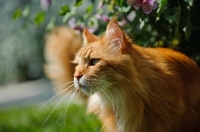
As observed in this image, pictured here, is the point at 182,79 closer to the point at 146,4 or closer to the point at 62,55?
the point at 146,4

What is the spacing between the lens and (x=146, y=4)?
2.91 metres

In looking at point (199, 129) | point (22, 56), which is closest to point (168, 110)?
point (199, 129)

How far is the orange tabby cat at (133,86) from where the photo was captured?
2.73 m

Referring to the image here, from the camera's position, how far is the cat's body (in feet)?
8.95

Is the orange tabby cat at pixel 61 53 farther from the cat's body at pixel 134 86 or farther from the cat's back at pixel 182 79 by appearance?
the cat's back at pixel 182 79

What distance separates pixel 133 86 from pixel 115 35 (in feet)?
0.99

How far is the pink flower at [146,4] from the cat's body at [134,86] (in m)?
0.24

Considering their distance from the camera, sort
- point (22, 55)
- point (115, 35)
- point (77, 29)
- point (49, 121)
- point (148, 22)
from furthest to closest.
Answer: point (22, 55), point (49, 121), point (77, 29), point (148, 22), point (115, 35)

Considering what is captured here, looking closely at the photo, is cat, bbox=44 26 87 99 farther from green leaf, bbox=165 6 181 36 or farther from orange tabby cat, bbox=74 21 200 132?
green leaf, bbox=165 6 181 36

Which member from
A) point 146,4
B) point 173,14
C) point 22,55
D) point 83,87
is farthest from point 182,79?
point 22,55

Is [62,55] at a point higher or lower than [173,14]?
lower

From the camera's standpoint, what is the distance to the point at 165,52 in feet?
10.3

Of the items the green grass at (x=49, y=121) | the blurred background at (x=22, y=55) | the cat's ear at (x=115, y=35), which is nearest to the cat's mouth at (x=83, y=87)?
the cat's ear at (x=115, y=35)

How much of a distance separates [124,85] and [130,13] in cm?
98
